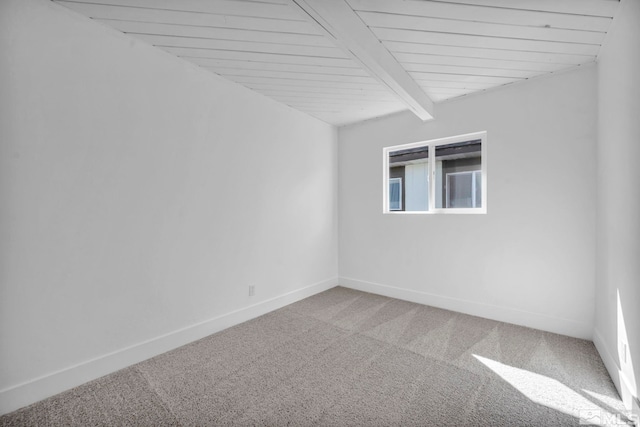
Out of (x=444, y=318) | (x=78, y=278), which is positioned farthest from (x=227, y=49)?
(x=444, y=318)

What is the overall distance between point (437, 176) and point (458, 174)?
238 millimetres

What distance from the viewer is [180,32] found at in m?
1.96

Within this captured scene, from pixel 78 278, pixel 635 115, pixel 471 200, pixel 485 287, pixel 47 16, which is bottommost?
pixel 485 287

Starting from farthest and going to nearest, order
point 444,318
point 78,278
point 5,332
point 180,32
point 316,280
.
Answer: point 316,280 → point 444,318 → point 180,32 → point 78,278 → point 5,332

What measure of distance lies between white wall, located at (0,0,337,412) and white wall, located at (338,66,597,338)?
1.85 metres

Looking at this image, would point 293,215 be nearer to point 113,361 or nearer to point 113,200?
point 113,200

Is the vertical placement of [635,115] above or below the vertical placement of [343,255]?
above

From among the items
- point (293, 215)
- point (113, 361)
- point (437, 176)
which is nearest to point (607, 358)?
point (437, 176)

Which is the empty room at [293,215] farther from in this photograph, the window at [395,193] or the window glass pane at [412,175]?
the window at [395,193]

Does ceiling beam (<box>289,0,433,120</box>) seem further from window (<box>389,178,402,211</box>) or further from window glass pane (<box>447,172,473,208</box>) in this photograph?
window (<box>389,178,402,211</box>)

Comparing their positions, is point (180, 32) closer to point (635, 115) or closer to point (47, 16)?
point (47, 16)

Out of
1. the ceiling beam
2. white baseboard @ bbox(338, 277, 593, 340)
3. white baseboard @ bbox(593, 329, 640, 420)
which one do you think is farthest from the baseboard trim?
the ceiling beam

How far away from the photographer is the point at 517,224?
276 centimetres

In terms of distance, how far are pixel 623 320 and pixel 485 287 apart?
127cm
